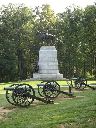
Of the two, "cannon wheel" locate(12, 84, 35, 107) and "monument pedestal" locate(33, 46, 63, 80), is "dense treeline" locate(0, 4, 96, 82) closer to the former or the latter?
"monument pedestal" locate(33, 46, 63, 80)

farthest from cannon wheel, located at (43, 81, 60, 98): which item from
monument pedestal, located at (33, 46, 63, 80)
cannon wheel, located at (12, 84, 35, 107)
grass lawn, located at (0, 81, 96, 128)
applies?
monument pedestal, located at (33, 46, 63, 80)

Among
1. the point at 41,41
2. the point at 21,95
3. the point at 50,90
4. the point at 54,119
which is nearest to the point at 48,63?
the point at 41,41

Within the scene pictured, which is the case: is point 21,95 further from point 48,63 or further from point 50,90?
point 48,63

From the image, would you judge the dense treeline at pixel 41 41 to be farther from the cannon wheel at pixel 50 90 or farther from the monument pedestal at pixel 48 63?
the cannon wheel at pixel 50 90

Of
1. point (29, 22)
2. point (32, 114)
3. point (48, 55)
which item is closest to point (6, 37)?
point (29, 22)

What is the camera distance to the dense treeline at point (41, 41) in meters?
57.7

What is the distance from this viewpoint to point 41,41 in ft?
202

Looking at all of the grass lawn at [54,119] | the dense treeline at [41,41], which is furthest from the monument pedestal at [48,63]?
the grass lawn at [54,119]

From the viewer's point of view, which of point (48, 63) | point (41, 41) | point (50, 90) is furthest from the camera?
point (41, 41)

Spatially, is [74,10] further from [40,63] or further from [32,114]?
[32,114]

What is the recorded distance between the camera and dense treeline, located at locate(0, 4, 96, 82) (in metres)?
57.7

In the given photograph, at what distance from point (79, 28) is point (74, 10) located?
4.78 metres

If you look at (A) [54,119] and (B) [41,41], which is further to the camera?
(B) [41,41]

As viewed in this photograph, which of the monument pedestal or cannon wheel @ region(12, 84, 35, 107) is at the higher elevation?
the monument pedestal
